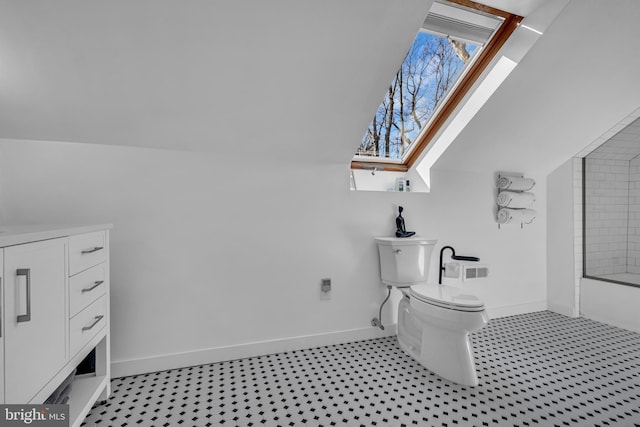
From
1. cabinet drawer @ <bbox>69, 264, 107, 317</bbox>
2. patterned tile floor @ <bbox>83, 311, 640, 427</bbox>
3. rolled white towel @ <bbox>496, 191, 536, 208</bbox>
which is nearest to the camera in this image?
cabinet drawer @ <bbox>69, 264, 107, 317</bbox>

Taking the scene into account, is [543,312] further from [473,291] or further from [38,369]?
[38,369]

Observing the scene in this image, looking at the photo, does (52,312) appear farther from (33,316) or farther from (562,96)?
(562,96)

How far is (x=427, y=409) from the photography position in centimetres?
155

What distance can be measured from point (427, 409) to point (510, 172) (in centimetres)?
243

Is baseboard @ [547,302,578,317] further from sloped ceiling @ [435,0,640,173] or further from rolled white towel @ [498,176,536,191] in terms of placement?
sloped ceiling @ [435,0,640,173]

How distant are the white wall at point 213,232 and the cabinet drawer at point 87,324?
389 mm

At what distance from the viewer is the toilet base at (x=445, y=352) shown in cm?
178

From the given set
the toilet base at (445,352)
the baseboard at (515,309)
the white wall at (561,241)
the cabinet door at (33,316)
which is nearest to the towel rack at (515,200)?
the white wall at (561,241)

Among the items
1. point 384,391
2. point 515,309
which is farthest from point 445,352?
point 515,309

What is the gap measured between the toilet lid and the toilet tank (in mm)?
164

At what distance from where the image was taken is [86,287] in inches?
53.6

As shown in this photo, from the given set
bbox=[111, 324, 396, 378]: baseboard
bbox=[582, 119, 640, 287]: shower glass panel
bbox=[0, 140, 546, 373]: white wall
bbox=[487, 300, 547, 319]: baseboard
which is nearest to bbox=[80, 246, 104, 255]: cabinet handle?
bbox=[0, 140, 546, 373]: white wall
